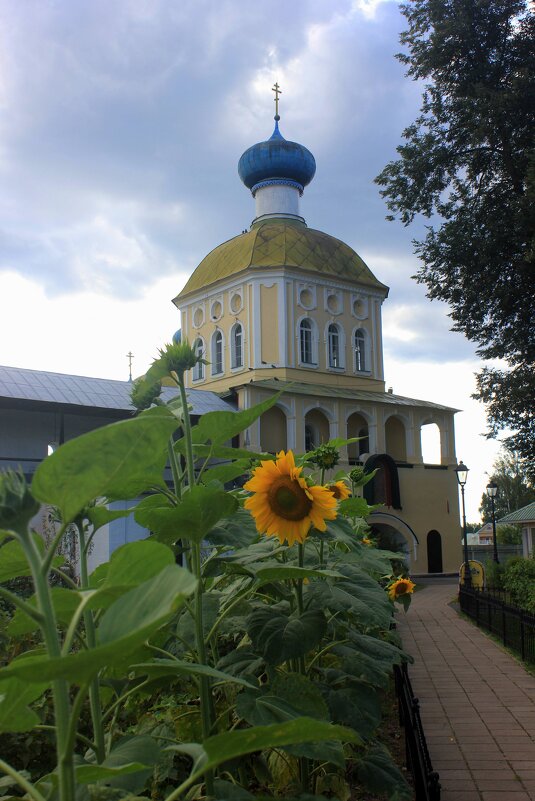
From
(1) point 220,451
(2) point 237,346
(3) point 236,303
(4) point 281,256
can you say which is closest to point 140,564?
(1) point 220,451

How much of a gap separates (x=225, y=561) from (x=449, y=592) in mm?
19053

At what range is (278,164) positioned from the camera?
2666 cm

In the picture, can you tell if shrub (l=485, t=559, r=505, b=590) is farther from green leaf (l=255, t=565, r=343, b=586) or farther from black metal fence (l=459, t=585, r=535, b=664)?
green leaf (l=255, t=565, r=343, b=586)

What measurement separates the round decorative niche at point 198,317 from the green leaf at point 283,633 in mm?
24823

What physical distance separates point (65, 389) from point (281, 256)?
31.7ft

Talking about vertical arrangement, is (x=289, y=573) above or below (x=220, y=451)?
below

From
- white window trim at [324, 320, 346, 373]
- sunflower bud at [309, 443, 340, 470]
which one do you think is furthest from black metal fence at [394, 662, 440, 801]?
white window trim at [324, 320, 346, 373]

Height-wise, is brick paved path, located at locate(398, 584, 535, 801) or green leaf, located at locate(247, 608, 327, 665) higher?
green leaf, located at locate(247, 608, 327, 665)

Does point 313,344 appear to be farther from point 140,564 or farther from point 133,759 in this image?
point 140,564

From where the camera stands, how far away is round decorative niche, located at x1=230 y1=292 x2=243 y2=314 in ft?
81.7

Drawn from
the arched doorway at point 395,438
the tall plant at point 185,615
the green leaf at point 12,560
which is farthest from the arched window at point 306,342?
the green leaf at point 12,560

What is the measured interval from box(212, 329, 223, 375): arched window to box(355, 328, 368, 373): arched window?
5126 millimetres

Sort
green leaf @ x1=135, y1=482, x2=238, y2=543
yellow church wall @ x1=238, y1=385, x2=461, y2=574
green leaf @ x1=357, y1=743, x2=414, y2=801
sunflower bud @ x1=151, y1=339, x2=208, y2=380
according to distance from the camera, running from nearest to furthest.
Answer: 1. green leaf @ x1=135, y1=482, x2=238, y2=543
2. sunflower bud @ x1=151, y1=339, x2=208, y2=380
3. green leaf @ x1=357, y1=743, x2=414, y2=801
4. yellow church wall @ x1=238, y1=385, x2=461, y2=574

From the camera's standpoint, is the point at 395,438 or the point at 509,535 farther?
the point at 509,535
